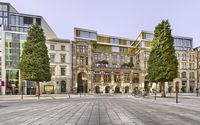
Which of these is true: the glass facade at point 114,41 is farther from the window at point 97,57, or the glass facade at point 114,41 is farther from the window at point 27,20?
the window at point 27,20

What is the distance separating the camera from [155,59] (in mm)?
44719

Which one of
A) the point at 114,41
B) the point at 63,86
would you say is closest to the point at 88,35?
the point at 114,41

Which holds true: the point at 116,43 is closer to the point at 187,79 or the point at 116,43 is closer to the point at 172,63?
the point at 187,79

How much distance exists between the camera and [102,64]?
83.5 meters

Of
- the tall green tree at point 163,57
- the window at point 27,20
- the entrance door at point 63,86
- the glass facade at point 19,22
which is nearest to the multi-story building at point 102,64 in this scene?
the entrance door at point 63,86

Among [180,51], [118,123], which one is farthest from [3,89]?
[180,51]

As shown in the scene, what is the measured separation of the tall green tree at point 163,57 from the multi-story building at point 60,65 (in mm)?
34396

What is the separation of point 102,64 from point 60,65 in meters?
19.3

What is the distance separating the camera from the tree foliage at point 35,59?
4547 centimetres

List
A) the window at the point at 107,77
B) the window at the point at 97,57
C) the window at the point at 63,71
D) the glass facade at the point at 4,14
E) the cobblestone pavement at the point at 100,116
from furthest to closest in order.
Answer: the window at the point at 97,57 < the window at the point at 107,77 < the glass facade at the point at 4,14 < the window at the point at 63,71 < the cobblestone pavement at the point at 100,116

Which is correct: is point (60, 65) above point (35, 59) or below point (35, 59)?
below

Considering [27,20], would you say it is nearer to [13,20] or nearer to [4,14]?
[13,20]

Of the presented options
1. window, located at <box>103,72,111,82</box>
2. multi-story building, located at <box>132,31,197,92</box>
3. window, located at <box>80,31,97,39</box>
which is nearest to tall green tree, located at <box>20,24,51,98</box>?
window, located at <box>80,31,97,39</box>

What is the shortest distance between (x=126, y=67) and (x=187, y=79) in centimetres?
3436
